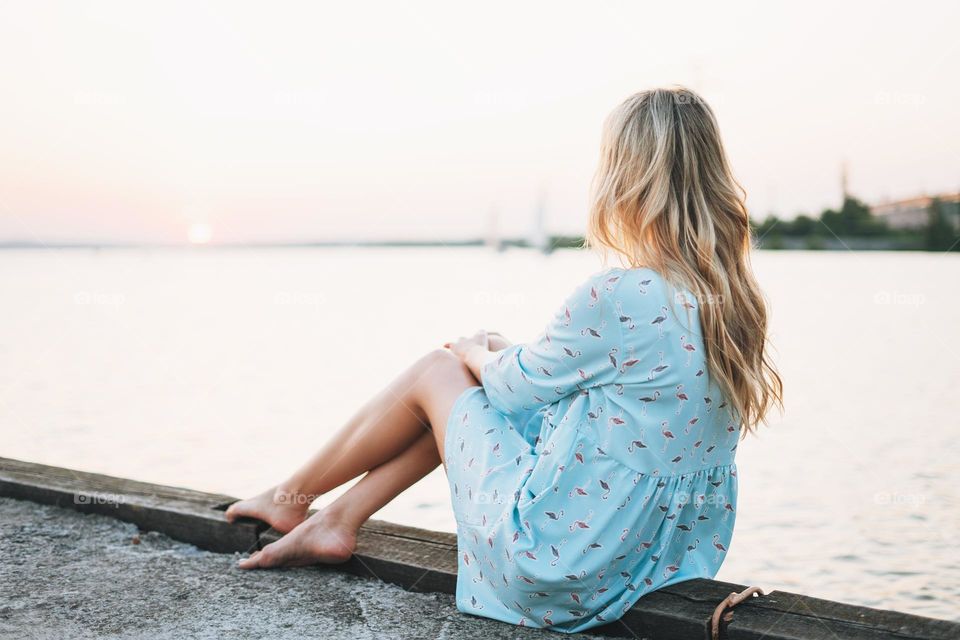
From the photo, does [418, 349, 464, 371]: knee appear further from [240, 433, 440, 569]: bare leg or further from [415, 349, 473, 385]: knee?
[240, 433, 440, 569]: bare leg

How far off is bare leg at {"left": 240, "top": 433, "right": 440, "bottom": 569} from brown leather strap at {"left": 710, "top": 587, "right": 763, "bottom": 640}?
79 centimetres

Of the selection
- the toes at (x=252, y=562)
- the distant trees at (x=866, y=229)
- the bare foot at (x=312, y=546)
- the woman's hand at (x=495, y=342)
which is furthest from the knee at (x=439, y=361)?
the distant trees at (x=866, y=229)

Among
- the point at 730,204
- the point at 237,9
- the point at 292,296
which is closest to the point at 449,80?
the point at 237,9

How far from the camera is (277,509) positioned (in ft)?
7.83

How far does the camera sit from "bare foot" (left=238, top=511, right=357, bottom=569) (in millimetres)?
2193

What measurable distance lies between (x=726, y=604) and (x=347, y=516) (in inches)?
37.6

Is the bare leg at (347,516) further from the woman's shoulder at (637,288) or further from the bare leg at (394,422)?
the woman's shoulder at (637,288)

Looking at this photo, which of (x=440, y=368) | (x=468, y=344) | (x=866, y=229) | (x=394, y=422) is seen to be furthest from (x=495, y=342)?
(x=866, y=229)

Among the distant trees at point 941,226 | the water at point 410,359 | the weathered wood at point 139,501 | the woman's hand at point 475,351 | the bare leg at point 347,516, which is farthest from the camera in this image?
the distant trees at point 941,226

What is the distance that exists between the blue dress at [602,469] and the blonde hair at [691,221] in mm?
48

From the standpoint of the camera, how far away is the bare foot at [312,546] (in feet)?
7.20

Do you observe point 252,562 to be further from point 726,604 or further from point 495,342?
point 726,604

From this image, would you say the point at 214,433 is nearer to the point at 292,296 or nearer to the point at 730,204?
the point at 730,204

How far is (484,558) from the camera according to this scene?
1891 millimetres
